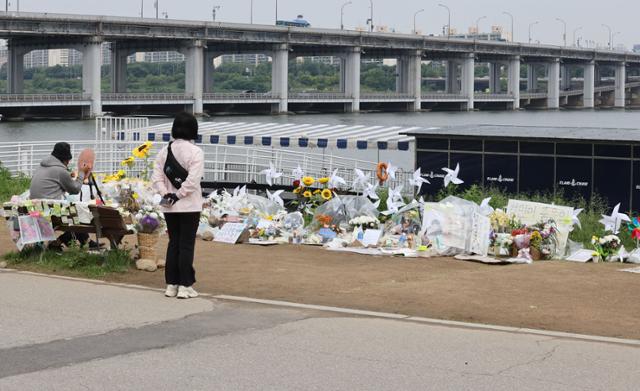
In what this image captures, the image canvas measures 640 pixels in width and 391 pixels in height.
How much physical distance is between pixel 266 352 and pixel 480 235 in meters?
7.00

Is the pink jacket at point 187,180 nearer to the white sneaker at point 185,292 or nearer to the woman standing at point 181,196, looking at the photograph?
the woman standing at point 181,196

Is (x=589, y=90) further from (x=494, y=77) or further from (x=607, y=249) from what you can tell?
(x=607, y=249)

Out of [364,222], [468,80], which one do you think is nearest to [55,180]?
[364,222]

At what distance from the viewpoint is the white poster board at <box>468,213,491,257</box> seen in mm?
15156

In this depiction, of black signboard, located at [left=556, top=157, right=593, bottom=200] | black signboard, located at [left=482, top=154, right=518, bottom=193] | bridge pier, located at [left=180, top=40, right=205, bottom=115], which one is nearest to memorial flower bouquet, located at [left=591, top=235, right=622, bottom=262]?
black signboard, located at [left=556, top=157, right=593, bottom=200]

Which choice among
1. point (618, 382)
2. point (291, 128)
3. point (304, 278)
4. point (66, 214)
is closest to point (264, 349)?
point (618, 382)

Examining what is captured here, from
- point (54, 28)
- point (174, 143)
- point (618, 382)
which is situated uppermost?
point (54, 28)

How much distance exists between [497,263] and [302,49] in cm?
10397

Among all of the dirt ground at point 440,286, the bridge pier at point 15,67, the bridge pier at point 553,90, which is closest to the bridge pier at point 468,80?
the bridge pier at point 553,90

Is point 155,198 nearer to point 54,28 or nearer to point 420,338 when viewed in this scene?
point 420,338

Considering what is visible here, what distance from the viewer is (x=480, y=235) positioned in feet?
50.0

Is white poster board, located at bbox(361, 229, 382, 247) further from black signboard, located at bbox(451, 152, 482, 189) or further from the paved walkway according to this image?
black signboard, located at bbox(451, 152, 482, 189)

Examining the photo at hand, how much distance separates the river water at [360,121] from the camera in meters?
73.0

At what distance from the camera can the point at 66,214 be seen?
13625mm
